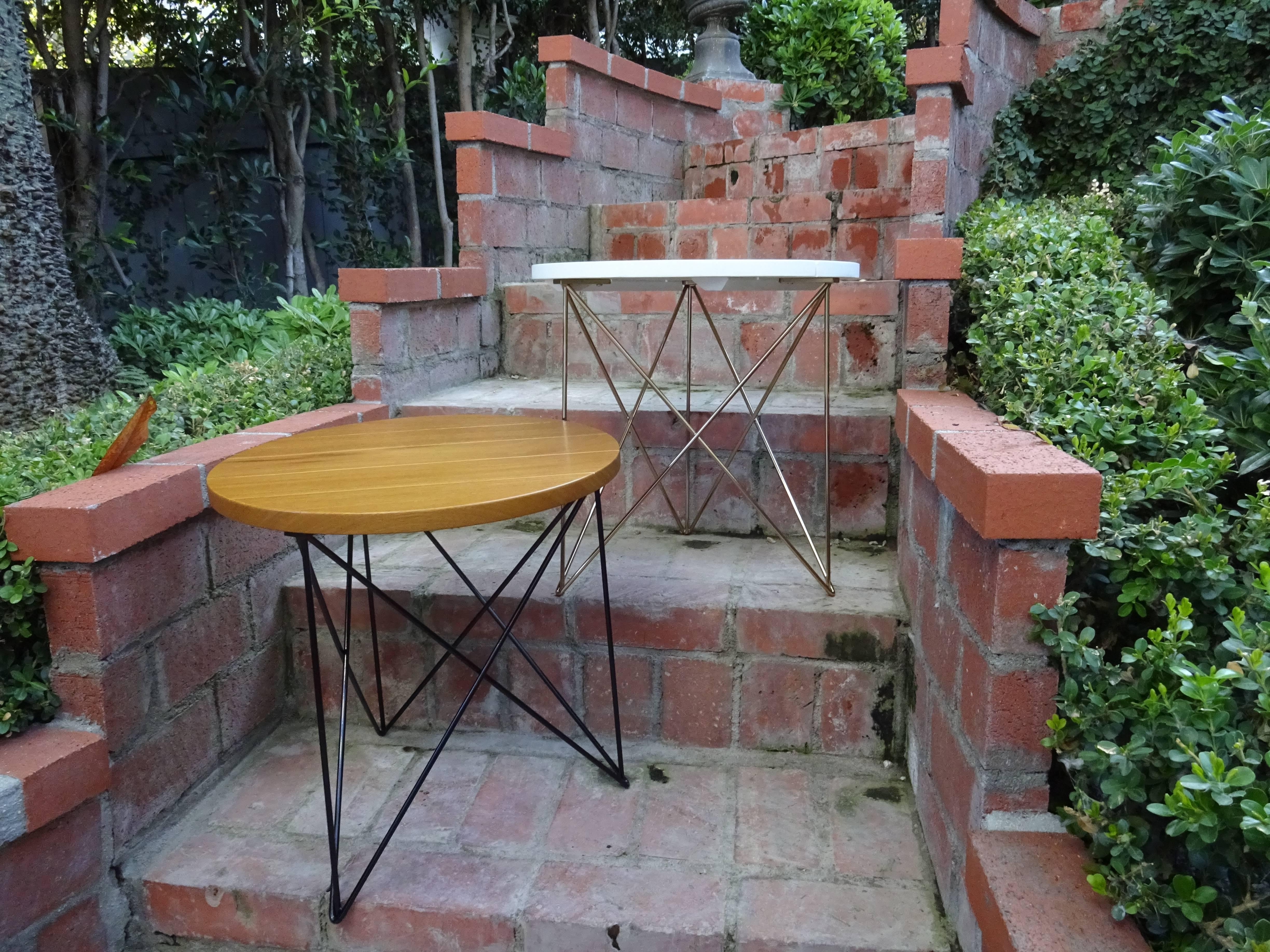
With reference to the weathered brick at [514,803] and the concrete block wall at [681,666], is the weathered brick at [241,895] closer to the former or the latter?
the weathered brick at [514,803]

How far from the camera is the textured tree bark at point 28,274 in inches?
120

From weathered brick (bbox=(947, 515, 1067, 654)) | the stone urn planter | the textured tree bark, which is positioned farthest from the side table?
the stone urn planter

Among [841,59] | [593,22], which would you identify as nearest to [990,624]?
[841,59]

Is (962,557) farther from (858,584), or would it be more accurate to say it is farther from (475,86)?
(475,86)

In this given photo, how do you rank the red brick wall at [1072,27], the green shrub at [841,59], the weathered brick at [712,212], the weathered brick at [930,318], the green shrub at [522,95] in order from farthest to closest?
the green shrub at [522,95], the green shrub at [841,59], the red brick wall at [1072,27], the weathered brick at [712,212], the weathered brick at [930,318]

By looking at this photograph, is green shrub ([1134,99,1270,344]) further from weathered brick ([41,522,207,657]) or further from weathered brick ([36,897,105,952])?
weathered brick ([36,897,105,952])

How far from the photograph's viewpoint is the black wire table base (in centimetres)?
151

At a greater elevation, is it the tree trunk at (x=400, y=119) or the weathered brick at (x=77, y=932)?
the tree trunk at (x=400, y=119)

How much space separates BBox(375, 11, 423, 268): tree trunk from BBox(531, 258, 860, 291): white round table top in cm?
396

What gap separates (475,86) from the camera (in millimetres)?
5828

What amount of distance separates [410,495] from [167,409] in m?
1.58

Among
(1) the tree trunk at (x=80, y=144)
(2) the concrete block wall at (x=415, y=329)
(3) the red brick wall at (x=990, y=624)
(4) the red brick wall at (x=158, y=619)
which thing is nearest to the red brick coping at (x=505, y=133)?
(2) the concrete block wall at (x=415, y=329)

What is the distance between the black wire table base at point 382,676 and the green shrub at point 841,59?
372 centimetres

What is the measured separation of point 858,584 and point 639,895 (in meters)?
0.93
